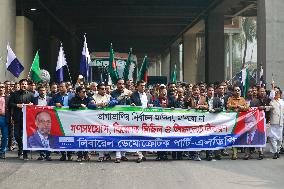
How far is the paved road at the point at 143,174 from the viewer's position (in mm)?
9586

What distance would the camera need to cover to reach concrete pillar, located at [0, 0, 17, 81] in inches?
854

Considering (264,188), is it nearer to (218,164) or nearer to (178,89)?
(218,164)

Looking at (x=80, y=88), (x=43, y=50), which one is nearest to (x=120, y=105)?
(x=80, y=88)

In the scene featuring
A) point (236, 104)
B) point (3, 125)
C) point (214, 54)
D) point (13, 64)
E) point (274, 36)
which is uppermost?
point (214, 54)

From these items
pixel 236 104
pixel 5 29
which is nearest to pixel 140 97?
pixel 236 104

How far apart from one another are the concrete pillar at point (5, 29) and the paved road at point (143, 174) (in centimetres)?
927

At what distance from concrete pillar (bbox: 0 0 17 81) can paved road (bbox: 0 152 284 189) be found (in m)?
9.27

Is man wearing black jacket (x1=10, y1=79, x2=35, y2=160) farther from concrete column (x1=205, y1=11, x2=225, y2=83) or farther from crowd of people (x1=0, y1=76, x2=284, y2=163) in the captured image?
concrete column (x1=205, y1=11, x2=225, y2=83)

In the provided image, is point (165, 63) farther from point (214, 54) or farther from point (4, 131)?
point (4, 131)

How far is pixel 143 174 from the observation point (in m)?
10.8

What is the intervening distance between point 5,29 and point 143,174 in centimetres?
1352

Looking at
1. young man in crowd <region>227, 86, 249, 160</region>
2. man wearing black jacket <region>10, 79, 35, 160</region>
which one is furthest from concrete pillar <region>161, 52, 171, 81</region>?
man wearing black jacket <region>10, 79, 35, 160</region>

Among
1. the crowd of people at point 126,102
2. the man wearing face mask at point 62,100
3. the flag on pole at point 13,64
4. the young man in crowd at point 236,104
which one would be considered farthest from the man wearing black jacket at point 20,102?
the young man in crowd at point 236,104

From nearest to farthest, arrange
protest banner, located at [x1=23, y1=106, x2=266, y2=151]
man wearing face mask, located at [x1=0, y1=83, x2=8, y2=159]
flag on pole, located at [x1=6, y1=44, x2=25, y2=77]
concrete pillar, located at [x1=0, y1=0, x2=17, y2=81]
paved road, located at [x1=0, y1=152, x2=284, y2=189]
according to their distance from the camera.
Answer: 1. paved road, located at [x1=0, y1=152, x2=284, y2=189]
2. protest banner, located at [x1=23, y1=106, x2=266, y2=151]
3. man wearing face mask, located at [x1=0, y1=83, x2=8, y2=159]
4. flag on pole, located at [x1=6, y1=44, x2=25, y2=77]
5. concrete pillar, located at [x1=0, y1=0, x2=17, y2=81]
